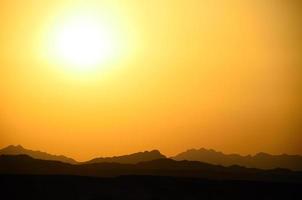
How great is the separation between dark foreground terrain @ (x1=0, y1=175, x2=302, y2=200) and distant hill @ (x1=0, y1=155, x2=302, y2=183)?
36 millimetres

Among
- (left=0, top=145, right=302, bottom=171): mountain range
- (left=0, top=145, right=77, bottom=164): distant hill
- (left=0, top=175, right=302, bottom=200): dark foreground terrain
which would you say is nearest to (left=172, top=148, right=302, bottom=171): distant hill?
(left=0, top=145, right=302, bottom=171): mountain range

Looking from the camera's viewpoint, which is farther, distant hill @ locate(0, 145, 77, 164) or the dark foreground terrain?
distant hill @ locate(0, 145, 77, 164)

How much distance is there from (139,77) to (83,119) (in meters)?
0.50

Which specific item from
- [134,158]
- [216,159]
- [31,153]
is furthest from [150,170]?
[31,153]

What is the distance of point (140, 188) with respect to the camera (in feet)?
13.8

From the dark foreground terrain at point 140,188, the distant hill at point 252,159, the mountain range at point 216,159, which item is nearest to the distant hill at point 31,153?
the mountain range at point 216,159

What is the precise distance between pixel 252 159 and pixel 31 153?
1576mm

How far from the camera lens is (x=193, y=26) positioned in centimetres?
427

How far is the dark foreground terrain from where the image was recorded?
4168 millimetres

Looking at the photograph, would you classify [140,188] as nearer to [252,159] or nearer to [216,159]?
[216,159]

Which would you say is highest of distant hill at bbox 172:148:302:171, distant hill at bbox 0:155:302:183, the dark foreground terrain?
distant hill at bbox 172:148:302:171

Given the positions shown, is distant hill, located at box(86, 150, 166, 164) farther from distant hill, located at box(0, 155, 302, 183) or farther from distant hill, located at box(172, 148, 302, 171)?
distant hill, located at box(172, 148, 302, 171)

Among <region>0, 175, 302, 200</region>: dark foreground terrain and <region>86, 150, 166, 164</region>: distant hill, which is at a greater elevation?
<region>86, 150, 166, 164</region>: distant hill

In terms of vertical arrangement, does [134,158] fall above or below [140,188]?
above
